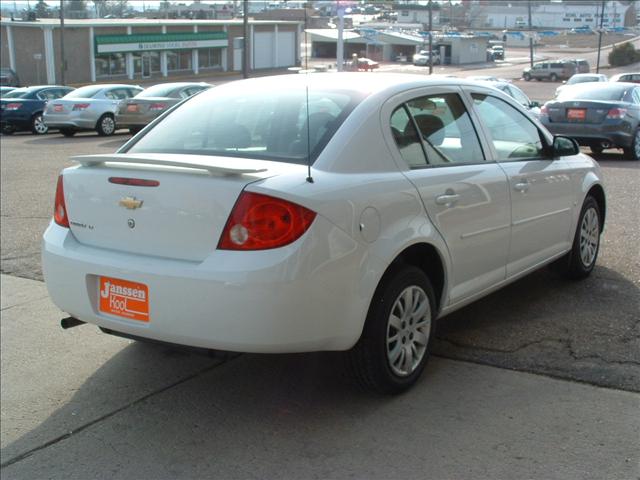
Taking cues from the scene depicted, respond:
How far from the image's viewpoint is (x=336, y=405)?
160 inches

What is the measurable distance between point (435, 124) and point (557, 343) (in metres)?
1.51

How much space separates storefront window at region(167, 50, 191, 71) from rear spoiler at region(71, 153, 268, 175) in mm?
49069

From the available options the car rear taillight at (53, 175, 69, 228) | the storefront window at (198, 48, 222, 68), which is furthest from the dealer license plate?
the storefront window at (198, 48, 222, 68)

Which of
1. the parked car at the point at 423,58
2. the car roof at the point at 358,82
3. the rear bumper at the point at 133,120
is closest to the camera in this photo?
the car roof at the point at 358,82

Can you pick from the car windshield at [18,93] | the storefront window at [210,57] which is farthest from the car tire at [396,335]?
the storefront window at [210,57]

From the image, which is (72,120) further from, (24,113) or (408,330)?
(408,330)

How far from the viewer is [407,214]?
158 inches

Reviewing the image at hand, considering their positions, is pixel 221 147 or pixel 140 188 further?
pixel 221 147

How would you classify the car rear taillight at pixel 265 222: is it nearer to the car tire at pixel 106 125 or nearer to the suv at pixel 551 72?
the car tire at pixel 106 125

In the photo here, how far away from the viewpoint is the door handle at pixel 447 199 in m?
4.26

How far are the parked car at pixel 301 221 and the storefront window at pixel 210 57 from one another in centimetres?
4902

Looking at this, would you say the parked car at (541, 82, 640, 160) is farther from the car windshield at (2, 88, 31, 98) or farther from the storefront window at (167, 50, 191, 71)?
the storefront window at (167, 50, 191, 71)

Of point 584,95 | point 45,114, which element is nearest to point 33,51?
point 45,114

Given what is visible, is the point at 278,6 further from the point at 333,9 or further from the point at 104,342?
the point at 104,342
